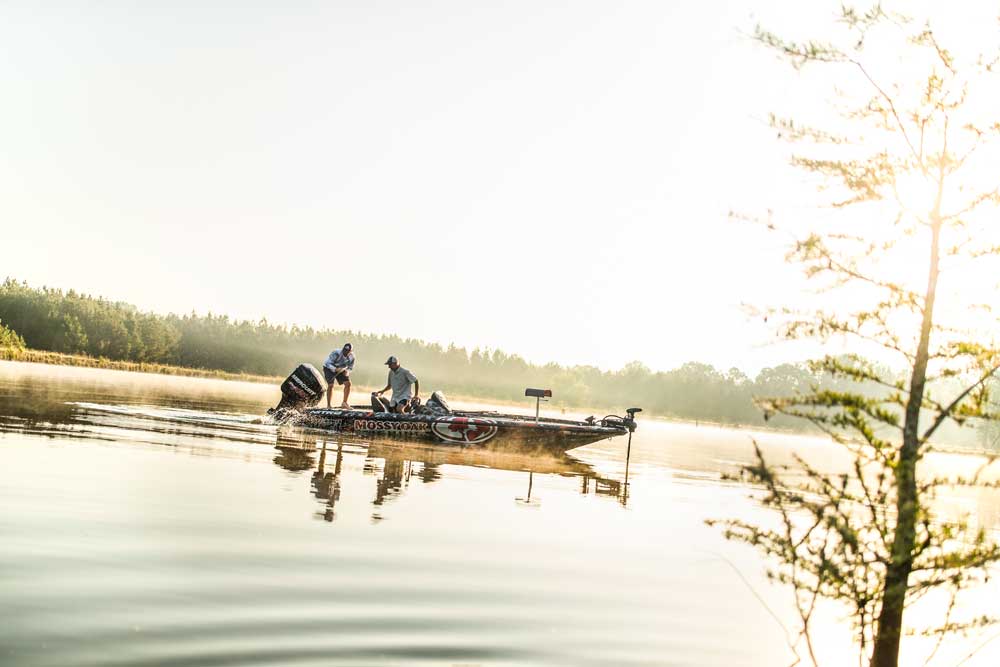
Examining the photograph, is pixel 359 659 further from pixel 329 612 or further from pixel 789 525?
pixel 789 525

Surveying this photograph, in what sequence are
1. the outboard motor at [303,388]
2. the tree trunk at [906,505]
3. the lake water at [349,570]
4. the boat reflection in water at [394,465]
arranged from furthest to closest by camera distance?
1. the outboard motor at [303,388]
2. the boat reflection in water at [394,465]
3. the lake water at [349,570]
4. the tree trunk at [906,505]

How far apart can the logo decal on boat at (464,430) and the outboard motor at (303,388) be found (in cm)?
365

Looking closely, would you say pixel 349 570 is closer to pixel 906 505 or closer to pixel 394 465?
pixel 906 505

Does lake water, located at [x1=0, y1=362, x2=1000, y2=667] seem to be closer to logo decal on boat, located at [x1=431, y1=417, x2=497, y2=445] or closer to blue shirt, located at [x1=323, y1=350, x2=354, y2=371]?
logo decal on boat, located at [x1=431, y1=417, x2=497, y2=445]

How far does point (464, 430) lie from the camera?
923 inches

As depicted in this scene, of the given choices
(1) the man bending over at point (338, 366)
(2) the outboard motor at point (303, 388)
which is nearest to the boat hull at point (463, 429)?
(2) the outboard motor at point (303, 388)

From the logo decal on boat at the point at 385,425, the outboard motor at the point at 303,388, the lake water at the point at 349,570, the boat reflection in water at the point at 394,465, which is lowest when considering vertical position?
the lake water at the point at 349,570

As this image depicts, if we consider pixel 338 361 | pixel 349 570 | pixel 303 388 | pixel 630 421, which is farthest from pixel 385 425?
pixel 349 570

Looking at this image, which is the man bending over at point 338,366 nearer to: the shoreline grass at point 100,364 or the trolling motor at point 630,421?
the trolling motor at point 630,421

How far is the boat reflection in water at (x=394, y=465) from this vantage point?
1412 centimetres

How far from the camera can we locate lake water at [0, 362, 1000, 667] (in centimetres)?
638

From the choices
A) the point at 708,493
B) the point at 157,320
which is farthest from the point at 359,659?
the point at 157,320

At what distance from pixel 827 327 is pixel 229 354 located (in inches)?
4081

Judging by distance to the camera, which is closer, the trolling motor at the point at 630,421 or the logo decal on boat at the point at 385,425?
the logo decal on boat at the point at 385,425
